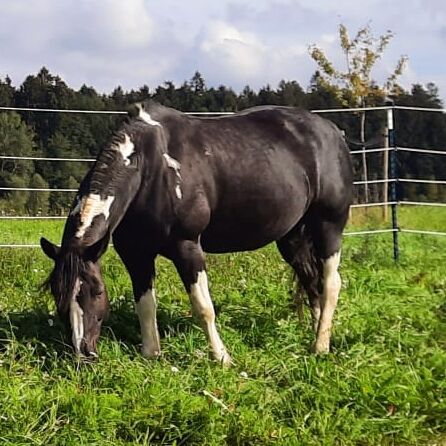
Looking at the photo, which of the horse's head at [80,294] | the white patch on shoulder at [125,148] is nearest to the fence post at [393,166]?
the white patch on shoulder at [125,148]

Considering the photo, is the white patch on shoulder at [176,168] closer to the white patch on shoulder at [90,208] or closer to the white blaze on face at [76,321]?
the white patch on shoulder at [90,208]

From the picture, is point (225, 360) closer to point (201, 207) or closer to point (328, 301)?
point (201, 207)

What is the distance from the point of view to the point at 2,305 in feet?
19.7

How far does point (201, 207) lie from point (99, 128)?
6508 mm

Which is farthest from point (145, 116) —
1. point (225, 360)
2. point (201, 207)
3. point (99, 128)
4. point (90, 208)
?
point (99, 128)

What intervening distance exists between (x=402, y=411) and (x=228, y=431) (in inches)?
39.2

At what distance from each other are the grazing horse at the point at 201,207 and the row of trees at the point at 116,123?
42cm

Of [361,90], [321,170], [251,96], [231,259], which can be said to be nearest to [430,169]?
[361,90]

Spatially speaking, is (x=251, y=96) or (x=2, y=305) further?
(x=251, y=96)

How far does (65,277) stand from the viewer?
4.27m

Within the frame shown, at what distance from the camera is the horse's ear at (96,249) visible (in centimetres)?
439

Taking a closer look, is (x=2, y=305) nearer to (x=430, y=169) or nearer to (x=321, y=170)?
(x=321, y=170)

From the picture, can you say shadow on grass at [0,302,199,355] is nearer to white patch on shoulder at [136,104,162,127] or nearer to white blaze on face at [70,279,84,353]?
white blaze on face at [70,279,84,353]

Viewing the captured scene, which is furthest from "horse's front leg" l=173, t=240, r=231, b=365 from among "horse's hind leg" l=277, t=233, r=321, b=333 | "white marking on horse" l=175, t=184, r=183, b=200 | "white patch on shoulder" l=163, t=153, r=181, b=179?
"horse's hind leg" l=277, t=233, r=321, b=333
